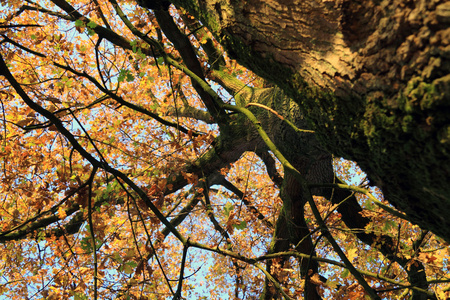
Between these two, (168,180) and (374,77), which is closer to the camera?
(374,77)

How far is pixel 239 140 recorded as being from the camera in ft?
16.4

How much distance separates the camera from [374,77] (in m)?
1.26

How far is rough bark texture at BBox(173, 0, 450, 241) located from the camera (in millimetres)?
1093

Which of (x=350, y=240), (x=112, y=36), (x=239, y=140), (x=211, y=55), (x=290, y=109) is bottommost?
(x=350, y=240)

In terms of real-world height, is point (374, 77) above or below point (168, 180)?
below

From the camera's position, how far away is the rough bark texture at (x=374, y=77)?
43.0 inches

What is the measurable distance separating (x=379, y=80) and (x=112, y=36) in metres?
3.93

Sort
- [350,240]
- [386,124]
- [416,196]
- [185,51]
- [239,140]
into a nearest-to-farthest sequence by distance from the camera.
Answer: [386,124] → [416,196] → [185,51] → [239,140] → [350,240]

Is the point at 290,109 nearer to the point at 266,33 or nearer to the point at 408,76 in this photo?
the point at 266,33

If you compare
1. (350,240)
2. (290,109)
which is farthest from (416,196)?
(350,240)

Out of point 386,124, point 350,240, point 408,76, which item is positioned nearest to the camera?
point 408,76

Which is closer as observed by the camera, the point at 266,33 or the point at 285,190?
the point at 266,33

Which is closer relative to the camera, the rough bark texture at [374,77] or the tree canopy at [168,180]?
the rough bark texture at [374,77]

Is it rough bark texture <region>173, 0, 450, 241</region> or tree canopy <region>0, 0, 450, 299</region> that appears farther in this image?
tree canopy <region>0, 0, 450, 299</region>
